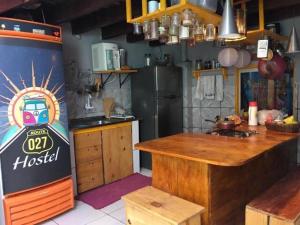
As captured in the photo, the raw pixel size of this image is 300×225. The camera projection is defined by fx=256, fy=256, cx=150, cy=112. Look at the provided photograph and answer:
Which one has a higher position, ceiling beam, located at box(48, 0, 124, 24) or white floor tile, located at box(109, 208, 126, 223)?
ceiling beam, located at box(48, 0, 124, 24)

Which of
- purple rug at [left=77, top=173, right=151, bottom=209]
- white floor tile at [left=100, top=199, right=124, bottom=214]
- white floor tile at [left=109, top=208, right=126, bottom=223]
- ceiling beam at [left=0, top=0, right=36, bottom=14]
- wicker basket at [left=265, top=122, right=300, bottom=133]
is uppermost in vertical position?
ceiling beam at [left=0, top=0, right=36, bottom=14]

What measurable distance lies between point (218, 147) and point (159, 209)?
647mm

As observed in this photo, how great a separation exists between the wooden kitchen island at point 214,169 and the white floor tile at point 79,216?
36.1 inches

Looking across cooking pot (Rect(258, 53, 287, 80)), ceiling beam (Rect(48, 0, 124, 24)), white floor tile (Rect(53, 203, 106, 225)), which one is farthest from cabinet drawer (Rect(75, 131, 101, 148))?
cooking pot (Rect(258, 53, 287, 80))

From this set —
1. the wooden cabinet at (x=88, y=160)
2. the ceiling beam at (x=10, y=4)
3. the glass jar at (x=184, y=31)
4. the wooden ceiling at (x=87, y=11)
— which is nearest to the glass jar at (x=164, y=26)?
the glass jar at (x=184, y=31)

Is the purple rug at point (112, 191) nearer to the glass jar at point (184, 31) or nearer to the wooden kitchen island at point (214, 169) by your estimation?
the wooden kitchen island at point (214, 169)

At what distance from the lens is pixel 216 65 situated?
4031 millimetres

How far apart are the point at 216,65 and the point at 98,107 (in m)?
1.96

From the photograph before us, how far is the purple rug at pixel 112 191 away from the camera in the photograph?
2.97m

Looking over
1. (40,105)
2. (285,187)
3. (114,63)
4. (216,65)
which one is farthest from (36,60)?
(216,65)

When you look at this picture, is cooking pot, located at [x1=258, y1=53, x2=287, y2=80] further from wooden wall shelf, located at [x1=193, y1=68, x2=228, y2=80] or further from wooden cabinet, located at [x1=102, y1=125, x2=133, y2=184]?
wooden cabinet, located at [x1=102, y1=125, x2=133, y2=184]

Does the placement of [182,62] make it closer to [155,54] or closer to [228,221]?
[155,54]

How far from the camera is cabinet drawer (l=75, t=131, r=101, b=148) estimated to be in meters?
3.09

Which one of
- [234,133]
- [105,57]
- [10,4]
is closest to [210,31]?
[234,133]
